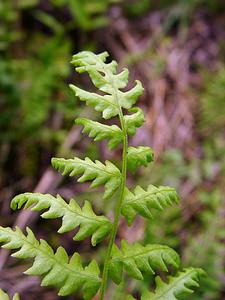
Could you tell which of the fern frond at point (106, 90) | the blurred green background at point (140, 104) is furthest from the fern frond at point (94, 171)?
the blurred green background at point (140, 104)

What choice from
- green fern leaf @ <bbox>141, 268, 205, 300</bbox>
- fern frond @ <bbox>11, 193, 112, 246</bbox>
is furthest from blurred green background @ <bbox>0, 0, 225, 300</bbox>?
fern frond @ <bbox>11, 193, 112, 246</bbox>

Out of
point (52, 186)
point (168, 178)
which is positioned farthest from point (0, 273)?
point (168, 178)

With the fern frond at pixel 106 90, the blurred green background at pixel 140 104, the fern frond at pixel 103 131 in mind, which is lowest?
the blurred green background at pixel 140 104

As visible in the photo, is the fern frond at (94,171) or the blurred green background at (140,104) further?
the blurred green background at (140,104)

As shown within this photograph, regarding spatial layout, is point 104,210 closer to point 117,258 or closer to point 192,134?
point 192,134

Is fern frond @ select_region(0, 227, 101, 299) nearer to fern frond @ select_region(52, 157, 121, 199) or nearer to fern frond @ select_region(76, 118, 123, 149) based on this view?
fern frond @ select_region(52, 157, 121, 199)

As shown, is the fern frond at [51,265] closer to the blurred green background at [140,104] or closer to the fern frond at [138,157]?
the fern frond at [138,157]
